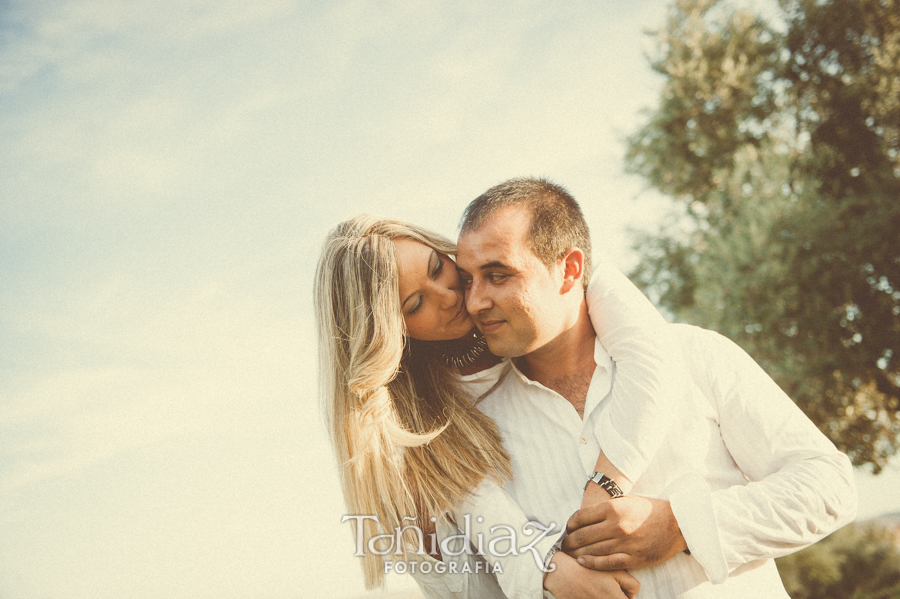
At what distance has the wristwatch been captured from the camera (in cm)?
230

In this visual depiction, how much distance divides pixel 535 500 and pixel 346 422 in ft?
3.27

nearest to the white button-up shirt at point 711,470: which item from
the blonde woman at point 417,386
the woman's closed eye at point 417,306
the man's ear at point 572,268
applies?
the blonde woman at point 417,386

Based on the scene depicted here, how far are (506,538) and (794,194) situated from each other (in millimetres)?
8530

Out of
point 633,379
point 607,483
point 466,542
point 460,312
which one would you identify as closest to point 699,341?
point 633,379

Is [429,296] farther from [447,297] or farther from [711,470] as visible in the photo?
[711,470]

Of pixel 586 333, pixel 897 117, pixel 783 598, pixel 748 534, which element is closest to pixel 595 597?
pixel 748 534

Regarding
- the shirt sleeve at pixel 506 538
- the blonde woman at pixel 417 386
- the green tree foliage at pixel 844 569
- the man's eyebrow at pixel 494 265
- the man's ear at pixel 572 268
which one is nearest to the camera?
the shirt sleeve at pixel 506 538

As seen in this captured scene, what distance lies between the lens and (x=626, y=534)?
2164 millimetres

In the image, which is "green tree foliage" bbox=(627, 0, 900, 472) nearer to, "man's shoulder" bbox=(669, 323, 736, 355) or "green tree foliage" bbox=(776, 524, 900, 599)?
"green tree foliage" bbox=(776, 524, 900, 599)

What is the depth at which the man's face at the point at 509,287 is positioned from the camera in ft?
9.07

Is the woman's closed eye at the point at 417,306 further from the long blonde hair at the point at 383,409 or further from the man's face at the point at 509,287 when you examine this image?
the man's face at the point at 509,287

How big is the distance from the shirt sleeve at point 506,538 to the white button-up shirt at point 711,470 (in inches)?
0.6

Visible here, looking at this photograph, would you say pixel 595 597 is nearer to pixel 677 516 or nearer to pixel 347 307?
pixel 677 516

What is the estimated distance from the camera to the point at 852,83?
9.43 metres
